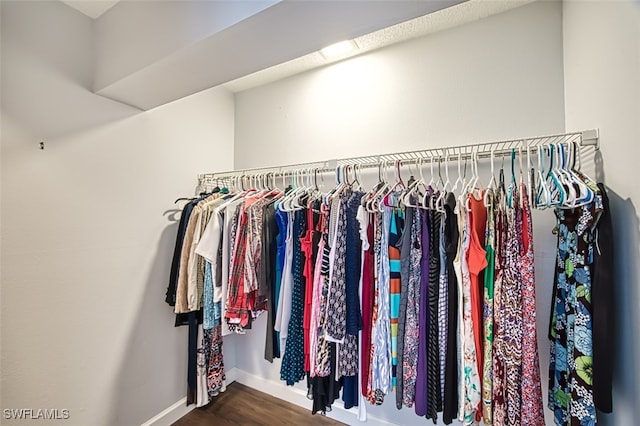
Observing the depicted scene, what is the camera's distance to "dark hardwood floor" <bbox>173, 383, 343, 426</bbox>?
1826mm

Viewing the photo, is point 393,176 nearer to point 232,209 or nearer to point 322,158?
point 322,158

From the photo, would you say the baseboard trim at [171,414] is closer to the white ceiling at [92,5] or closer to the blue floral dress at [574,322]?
the blue floral dress at [574,322]

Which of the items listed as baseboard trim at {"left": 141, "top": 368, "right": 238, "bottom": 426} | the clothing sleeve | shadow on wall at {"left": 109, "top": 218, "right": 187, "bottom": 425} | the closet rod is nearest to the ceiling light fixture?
the closet rod

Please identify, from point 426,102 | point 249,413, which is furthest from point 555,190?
point 249,413

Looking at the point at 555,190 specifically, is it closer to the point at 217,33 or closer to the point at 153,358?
the point at 217,33

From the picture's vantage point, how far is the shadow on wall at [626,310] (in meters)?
0.76

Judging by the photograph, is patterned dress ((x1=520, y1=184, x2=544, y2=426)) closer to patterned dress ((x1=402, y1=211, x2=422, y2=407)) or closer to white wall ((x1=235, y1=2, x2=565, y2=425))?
patterned dress ((x1=402, y1=211, x2=422, y2=407))

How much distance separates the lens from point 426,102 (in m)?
1.61

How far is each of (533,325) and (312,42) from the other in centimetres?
134

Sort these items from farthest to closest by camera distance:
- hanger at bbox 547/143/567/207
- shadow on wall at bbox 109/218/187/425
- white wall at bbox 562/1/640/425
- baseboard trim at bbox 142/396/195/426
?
baseboard trim at bbox 142/396/195/426 → shadow on wall at bbox 109/218/187/425 → hanger at bbox 547/143/567/207 → white wall at bbox 562/1/640/425

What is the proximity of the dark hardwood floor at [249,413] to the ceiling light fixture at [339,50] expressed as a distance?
8.61 ft

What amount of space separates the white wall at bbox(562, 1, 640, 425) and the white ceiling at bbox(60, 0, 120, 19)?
7.05 ft

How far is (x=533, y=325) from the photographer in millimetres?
914

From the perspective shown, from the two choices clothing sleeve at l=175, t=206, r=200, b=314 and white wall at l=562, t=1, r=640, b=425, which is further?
clothing sleeve at l=175, t=206, r=200, b=314
